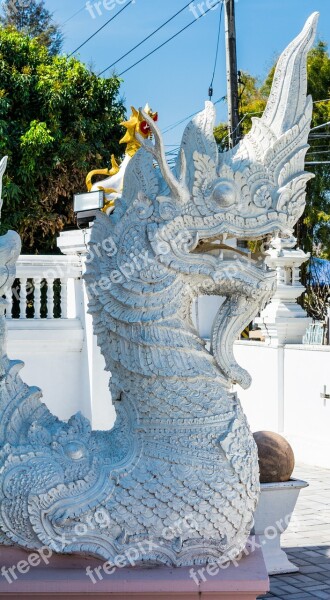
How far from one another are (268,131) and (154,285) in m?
0.63

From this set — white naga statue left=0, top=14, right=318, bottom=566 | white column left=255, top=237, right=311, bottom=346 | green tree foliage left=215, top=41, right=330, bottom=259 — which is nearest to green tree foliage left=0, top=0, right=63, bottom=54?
green tree foliage left=215, top=41, right=330, bottom=259

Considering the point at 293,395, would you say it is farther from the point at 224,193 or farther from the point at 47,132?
the point at 47,132

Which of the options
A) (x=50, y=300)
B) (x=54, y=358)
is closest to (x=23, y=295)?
(x=50, y=300)

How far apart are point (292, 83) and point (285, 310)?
189 inches

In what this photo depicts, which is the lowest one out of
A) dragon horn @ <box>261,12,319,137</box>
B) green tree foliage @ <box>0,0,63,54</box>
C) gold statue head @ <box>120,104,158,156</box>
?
dragon horn @ <box>261,12,319,137</box>

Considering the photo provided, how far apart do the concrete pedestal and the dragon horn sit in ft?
4.72

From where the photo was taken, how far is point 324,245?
695 inches

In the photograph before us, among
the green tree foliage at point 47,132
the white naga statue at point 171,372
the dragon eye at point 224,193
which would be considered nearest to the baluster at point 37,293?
the white naga statue at point 171,372

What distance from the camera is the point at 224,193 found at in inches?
103

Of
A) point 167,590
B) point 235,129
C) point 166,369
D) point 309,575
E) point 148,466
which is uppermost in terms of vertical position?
point 235,129

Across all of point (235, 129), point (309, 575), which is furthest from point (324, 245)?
point (309, 575)

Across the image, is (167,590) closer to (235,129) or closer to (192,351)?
(192,351)

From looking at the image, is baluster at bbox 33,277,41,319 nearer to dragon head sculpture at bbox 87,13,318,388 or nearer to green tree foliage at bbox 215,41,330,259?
dragon head sculpture at bbox 87,13,318,388

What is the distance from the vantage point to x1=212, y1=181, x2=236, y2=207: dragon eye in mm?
2617
